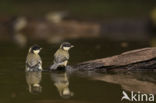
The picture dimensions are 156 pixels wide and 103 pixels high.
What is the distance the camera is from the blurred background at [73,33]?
29.6 feet

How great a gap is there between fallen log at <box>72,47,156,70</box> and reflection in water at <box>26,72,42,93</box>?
3.37 ft

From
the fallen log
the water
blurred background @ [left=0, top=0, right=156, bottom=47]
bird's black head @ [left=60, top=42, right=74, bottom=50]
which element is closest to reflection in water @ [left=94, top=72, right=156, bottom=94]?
the water

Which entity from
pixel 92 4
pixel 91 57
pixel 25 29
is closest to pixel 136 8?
pixel 92 4

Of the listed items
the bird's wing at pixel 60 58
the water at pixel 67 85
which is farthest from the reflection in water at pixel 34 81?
the bird's wing at pixel 60 58

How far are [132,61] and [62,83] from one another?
1.58 m

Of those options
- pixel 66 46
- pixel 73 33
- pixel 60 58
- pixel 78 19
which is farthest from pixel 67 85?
pixel 78 19

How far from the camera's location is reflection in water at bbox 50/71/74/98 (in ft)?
27.6

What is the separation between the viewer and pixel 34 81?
9539 mm

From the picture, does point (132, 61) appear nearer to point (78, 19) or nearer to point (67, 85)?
point (67, 85)

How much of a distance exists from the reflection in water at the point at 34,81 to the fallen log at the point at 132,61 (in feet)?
3.37

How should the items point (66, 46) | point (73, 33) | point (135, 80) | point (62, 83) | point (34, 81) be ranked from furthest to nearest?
point (73, 33), point (66, 46), point (135, 80), point (34, 81), point (62, 83)

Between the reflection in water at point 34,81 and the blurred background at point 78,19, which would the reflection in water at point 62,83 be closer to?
the reflection in water at point 34,81

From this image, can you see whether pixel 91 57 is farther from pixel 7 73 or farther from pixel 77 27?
pixel 77 27

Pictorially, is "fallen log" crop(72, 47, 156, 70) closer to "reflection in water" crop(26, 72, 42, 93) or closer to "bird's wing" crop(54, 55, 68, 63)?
"bird's wing" crop(54, 55, 68, 63)
